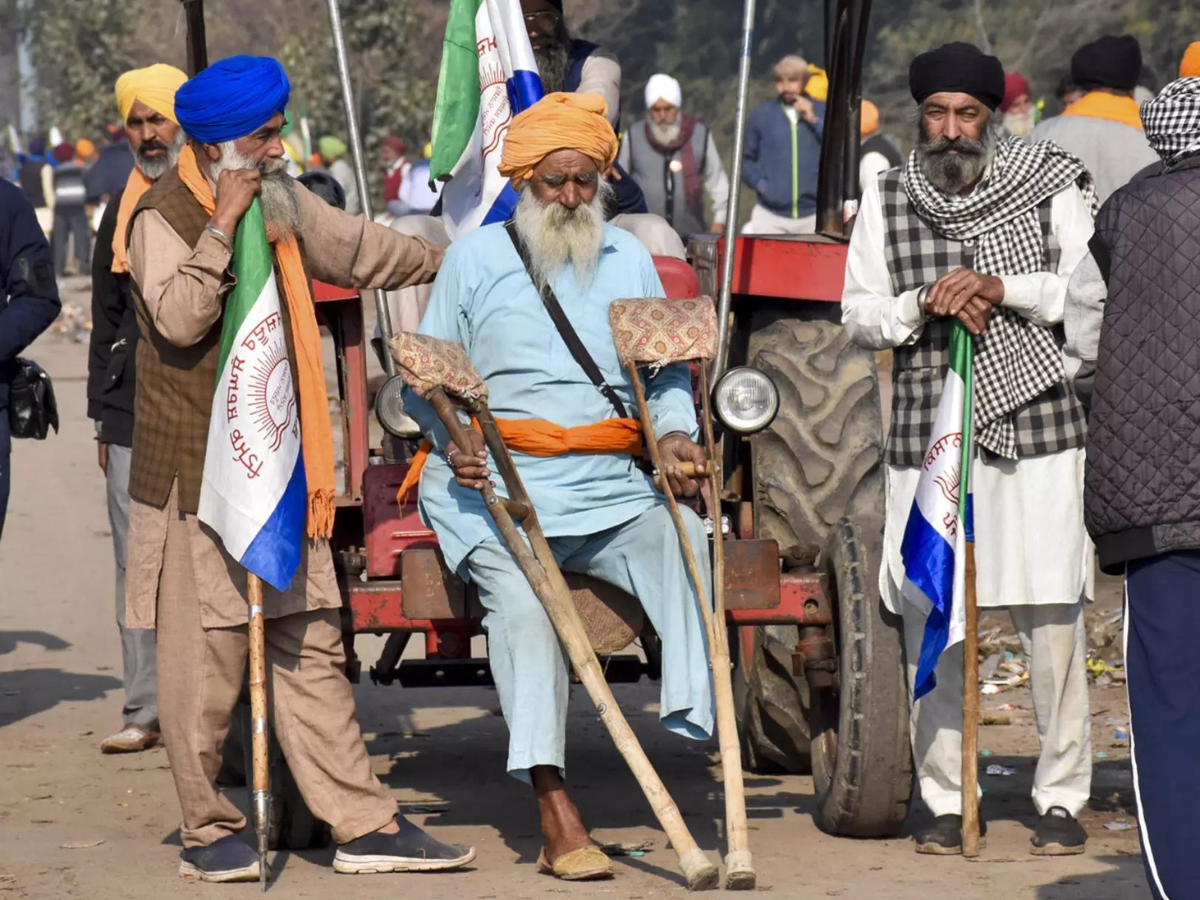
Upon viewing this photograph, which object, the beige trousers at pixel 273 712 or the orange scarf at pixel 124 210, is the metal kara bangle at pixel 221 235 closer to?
the beige trousers at pixel 273 712

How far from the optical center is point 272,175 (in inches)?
212

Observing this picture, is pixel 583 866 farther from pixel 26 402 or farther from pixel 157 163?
pixel 26 402

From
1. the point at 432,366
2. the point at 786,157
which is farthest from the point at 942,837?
the point at 786,157

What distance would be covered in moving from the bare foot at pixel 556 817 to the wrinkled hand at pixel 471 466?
716mm

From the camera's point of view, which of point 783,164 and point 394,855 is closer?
point 394,855

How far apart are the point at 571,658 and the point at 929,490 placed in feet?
3.32

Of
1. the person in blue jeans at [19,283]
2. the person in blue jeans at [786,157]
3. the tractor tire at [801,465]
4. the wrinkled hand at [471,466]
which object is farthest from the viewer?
the person in blue jeans at [786,157]

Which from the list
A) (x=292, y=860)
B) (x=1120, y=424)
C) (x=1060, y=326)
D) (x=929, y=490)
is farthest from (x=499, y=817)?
(x=1120, y=424)

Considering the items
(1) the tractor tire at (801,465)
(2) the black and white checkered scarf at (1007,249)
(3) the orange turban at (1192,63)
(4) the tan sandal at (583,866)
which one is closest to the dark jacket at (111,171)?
(1) the tractor tire at (801,465)

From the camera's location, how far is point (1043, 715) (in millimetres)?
5676

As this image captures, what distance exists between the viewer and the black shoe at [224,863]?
539 centimetres

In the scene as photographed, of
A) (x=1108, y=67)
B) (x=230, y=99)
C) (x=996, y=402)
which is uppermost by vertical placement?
(x=1108, y=67)

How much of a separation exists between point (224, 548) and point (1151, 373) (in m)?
2.29

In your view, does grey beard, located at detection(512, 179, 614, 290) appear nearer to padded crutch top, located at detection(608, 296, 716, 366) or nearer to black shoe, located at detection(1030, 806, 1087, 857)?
padded crutch top, located at detection(608, 296, 716, 366)
